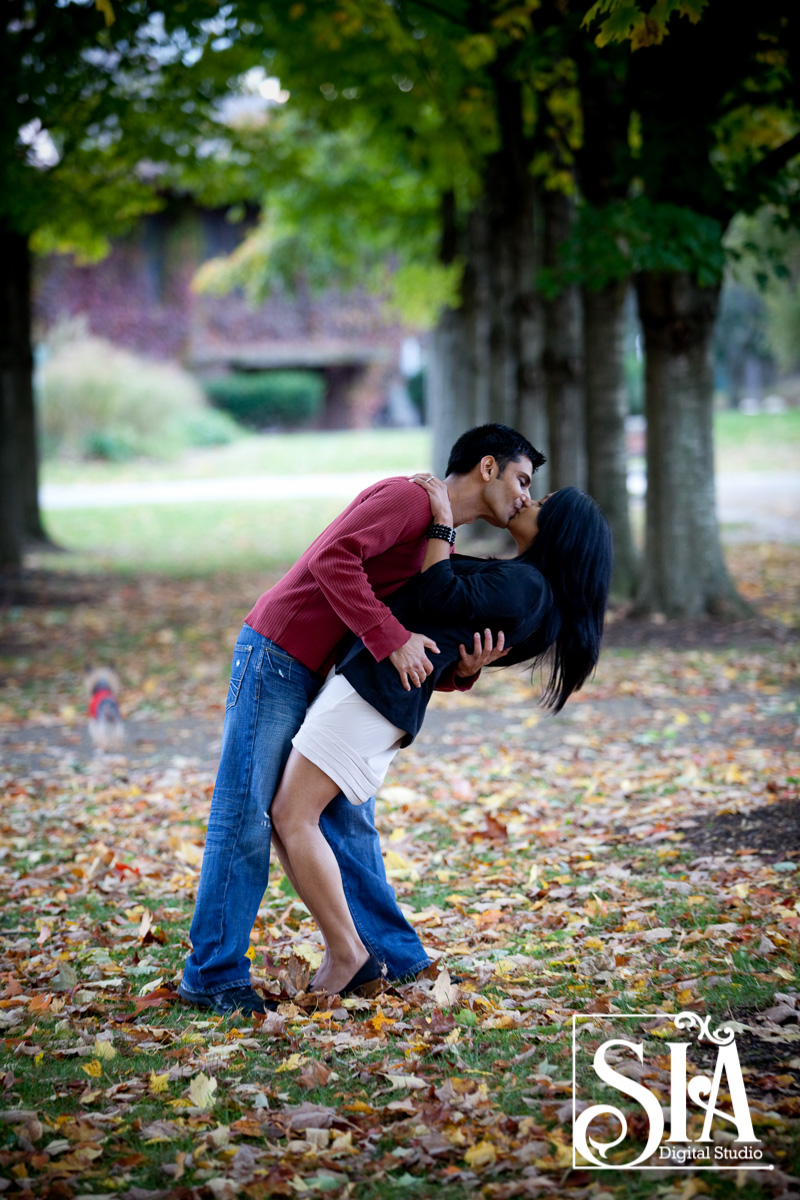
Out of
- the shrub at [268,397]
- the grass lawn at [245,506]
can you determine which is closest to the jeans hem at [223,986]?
the grass lawn at [245,506]

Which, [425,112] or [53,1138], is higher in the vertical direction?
[425,112]

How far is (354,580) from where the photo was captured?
136 inches

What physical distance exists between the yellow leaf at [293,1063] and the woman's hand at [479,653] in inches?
50.3

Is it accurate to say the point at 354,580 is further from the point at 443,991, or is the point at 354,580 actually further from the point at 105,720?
the point at 105,720

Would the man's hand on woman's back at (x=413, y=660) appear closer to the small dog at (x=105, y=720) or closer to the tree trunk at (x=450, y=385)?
the small dog at (x=105, y=720)

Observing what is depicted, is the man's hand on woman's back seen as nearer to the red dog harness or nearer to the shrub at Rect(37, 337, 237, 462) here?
the red dog harness

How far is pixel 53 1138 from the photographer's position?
3.08 meters

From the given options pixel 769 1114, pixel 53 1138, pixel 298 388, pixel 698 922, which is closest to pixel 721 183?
pixel 698 922

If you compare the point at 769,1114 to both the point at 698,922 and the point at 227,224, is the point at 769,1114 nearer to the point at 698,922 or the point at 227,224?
the point at 698,922

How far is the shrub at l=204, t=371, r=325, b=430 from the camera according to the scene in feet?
134

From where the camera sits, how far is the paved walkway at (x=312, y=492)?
20.9 meters

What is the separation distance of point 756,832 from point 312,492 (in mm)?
22194

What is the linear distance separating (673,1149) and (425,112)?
15.6 meters

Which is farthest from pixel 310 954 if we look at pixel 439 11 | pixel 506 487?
pixel 439 11
